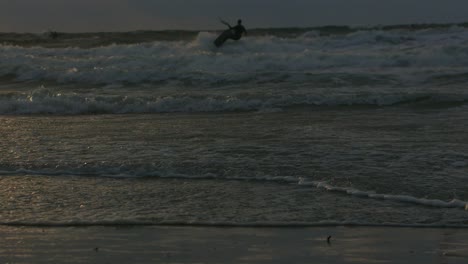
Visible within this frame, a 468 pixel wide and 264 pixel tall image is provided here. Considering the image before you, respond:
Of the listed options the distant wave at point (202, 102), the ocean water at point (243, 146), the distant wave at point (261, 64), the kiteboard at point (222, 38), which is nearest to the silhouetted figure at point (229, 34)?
the kiteboard at point (222, 38)

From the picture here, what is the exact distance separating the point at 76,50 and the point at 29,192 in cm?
1936

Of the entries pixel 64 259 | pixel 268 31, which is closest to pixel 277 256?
pixel 64 259

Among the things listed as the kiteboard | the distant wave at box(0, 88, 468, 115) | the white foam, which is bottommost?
the distant wave at box(0, 88, 468, 115)

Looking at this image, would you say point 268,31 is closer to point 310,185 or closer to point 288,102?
point 288,102

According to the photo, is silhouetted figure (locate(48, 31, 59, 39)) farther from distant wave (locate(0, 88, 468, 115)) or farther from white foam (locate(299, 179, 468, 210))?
white foam (locate(299, 179, 468, 210))

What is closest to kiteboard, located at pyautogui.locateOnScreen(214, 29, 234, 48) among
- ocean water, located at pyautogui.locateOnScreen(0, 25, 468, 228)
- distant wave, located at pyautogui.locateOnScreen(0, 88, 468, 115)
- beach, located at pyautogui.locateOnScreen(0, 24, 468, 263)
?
ocean water, located at pyautogui.locateOnScreen(0, 25, 468, 228)

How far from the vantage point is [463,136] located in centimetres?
884

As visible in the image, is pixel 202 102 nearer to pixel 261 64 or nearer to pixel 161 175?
pixel 161 175

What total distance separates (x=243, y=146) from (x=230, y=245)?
3.51 metres

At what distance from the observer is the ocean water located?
5.96 meters

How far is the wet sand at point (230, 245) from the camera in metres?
4.67

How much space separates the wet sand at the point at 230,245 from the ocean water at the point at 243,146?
202 millimetres

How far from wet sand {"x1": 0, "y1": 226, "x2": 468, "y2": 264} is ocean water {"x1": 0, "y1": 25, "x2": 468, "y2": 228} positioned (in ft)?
0.66

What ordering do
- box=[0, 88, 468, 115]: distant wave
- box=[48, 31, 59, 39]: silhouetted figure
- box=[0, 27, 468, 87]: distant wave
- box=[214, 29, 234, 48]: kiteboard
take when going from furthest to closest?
Result: box=[48, 31, 59, 39]: silhouetted figure, box=[214, 29, 234, 48]: kiteboard, box=[0, 27, 468, 87]: distant wave, box=[0, 88, 468, 115]: distant wave
